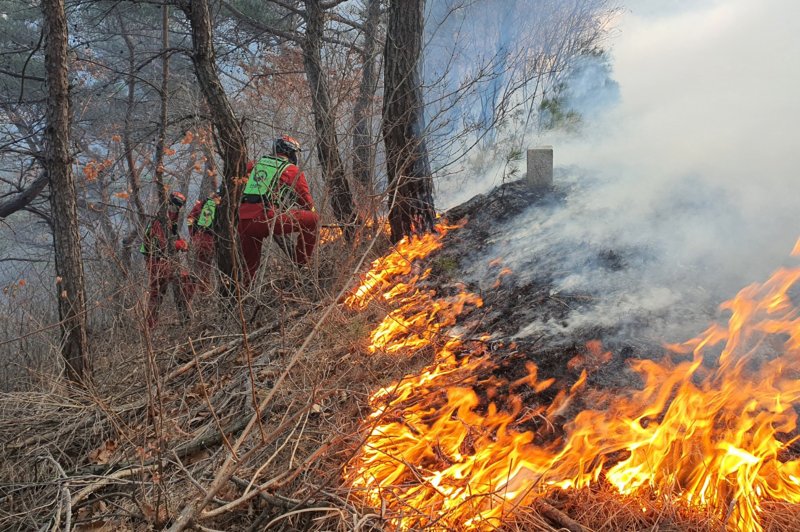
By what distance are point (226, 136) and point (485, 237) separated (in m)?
3.38

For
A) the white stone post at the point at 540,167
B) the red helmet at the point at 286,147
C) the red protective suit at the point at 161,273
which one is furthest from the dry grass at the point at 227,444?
the white stone post at the point at 540,167

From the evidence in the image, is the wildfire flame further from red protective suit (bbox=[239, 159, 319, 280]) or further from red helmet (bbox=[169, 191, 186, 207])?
red helmet (bbox=[169, 191, 186, 207])

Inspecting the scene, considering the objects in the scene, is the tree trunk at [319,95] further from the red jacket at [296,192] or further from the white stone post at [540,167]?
the white stone post at [540,167]

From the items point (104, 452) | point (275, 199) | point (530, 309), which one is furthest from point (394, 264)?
point (104, 452)

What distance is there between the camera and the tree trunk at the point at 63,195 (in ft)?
14.9

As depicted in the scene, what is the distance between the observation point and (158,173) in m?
7.43

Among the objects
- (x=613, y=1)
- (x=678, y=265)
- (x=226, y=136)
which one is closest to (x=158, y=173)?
(x=226, y=136)

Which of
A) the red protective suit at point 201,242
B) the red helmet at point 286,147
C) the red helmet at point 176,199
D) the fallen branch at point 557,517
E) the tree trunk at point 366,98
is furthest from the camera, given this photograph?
the red helmet at point 176,199

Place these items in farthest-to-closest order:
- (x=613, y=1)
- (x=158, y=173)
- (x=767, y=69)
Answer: (x=613, y=1)
(x=158, y=173)
(x=767, y=69)

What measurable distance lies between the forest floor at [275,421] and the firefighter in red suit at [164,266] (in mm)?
651

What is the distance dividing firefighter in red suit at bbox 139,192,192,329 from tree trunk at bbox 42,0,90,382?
48.9 inches

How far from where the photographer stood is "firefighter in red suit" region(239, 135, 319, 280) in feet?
19.7

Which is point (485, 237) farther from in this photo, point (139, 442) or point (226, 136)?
point (139, 442)

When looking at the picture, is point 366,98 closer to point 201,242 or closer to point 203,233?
point 203,233
